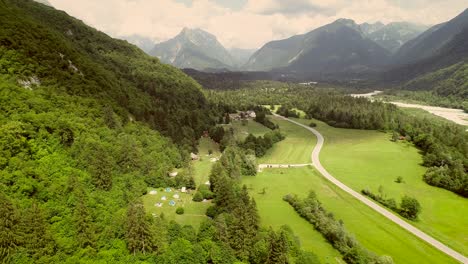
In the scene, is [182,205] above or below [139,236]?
below

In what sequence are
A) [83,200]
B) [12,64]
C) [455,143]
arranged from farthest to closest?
[455,143] < [12,64] < [83,200]

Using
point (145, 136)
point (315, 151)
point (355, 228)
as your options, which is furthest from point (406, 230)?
point (145, 136)

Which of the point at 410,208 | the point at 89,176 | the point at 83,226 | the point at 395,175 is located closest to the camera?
the point at 83,226

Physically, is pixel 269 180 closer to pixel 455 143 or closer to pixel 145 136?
pixel 145 136

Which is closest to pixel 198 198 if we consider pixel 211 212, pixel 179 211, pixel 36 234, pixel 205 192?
pixel 205 192

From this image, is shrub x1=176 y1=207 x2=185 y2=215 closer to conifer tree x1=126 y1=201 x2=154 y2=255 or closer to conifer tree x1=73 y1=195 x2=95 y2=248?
conifer tree x1=126 y1=201 x2=154 y2=255

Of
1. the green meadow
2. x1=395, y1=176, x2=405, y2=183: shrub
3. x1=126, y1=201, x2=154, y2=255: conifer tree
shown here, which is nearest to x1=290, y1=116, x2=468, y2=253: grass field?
x1=395, y1=176, x2=405, y2=183: shrub

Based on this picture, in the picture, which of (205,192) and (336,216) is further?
(205,192)

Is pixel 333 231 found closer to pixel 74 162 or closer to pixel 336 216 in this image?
pixel 336 216

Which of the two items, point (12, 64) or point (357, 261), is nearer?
point (357, 261)
